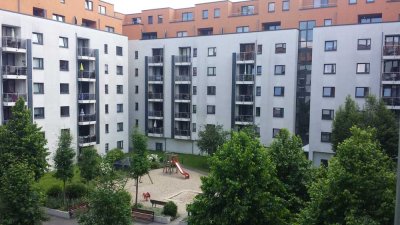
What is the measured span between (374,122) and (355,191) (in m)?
20.2

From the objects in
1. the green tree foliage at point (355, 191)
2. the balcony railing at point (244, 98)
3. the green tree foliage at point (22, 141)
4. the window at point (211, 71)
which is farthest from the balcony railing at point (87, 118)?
the green tree foliage at point (355, 191)

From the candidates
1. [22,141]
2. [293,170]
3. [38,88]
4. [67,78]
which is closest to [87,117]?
[67,78]

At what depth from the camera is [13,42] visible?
41531 millimetres

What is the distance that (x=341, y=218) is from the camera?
15266 mm

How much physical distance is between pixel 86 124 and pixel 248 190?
3704 centimetres

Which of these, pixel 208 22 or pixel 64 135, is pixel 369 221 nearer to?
pixel 64 135

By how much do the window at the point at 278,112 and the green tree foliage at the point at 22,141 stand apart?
95.8 feet

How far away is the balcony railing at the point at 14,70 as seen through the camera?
1613 inches

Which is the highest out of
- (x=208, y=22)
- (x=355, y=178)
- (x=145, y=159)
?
(x=208, y=22)

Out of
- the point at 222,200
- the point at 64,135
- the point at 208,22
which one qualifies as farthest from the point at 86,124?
the point at 222,200

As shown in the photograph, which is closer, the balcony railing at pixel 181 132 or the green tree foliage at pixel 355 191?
the green tree foliage at pixel 355 191

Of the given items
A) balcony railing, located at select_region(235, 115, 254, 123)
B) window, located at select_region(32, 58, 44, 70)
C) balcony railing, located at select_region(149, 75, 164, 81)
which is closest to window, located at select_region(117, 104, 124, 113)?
balcony railing, located at select_region(149, 75, 164, 81)

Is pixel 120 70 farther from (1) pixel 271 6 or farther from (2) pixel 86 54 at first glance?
(1) pixel 271 6

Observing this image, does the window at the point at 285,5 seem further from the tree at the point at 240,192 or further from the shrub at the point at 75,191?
the tree at the point at 240,192
